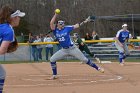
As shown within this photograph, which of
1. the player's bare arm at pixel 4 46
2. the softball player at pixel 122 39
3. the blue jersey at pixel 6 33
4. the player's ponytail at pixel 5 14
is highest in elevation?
the player's ponytail at pixel 5 14

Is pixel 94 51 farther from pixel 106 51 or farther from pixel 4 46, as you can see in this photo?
pixel 4 46

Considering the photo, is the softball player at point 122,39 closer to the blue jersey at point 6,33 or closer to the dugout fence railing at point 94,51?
the dugout fence railing at point 94,51

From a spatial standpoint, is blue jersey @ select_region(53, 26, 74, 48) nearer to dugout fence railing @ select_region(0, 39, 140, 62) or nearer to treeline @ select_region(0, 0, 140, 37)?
dugout fence railing @ select_region(0, 39, 140, 62)

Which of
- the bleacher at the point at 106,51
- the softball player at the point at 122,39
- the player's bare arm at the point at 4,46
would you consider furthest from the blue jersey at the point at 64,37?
the bleacher at the point at 106,51

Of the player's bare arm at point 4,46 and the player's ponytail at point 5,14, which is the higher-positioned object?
the player's ponytail at point 5,14

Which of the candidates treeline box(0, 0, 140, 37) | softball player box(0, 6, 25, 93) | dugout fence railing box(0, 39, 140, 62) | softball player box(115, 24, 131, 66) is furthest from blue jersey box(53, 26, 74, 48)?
treeline box(0, 0, 140, 37)

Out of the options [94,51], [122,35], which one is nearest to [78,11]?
[94,51]

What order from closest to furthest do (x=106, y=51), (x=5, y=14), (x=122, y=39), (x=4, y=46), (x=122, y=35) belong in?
1. (x=4, y=46)
2. (x=5, y=14)
3. (x=122, y=35)
4. (x=122, y=39)
5. (x=106, y=51)

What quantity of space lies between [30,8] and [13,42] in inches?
1916

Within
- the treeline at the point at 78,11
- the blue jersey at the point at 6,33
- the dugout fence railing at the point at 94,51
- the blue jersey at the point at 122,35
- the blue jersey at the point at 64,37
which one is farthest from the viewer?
the treeline at the point at 78,11

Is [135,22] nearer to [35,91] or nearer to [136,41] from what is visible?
[136,41]

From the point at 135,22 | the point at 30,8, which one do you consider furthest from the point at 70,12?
the point at 135,22

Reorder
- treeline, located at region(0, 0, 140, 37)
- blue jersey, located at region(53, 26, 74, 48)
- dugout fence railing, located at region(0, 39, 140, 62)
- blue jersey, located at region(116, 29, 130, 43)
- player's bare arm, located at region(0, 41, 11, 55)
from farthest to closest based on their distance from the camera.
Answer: treeline, located at region(0, 0, 140, 37), dugout fence railing, located at region(0, 39, 140, 62), blue jersey, located at region(116, 29, 130, 43), blue jersey, located at region(53, 26, 74, 48), player's bare arm, located at region(0, 41, 11, 55)

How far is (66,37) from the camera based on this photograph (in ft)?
46.0
